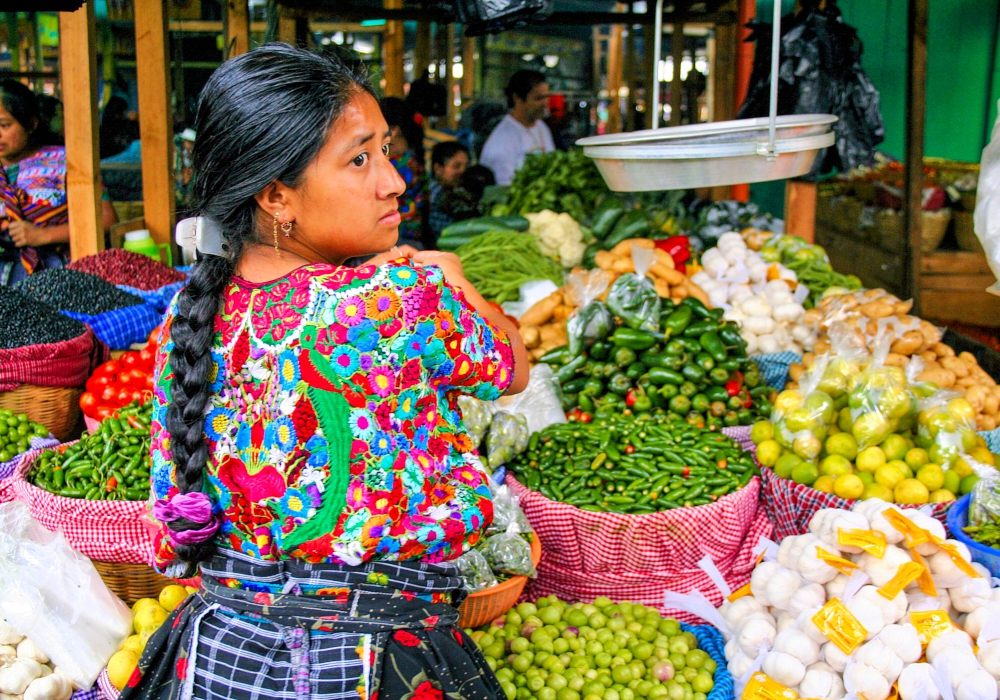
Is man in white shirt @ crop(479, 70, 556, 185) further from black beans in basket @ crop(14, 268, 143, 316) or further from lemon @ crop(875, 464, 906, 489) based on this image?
lemon @ crop(875, 464, 906, 489)

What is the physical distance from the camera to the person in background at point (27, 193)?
462 centimetres

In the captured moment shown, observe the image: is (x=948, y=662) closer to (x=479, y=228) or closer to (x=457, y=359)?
(x=457, y=359)

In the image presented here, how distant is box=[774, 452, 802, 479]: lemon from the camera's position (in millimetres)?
2979

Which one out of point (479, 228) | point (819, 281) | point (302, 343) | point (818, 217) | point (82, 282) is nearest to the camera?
point (302, 343)

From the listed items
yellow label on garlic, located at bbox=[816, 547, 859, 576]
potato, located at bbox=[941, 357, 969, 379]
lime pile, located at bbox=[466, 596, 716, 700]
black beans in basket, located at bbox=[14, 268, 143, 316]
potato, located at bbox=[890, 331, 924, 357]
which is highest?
black beans in basket, located at bbox=[14, 268, 143, 316]

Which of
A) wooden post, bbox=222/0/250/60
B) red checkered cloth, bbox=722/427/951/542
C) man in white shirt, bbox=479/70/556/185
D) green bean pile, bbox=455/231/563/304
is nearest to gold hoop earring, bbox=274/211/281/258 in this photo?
red checkered cloth, bbox=722/427/951/542

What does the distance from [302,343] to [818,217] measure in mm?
7536

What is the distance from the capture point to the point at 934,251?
5.73 m

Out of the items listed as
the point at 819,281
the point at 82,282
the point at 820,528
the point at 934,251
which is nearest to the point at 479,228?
the point at 819,281

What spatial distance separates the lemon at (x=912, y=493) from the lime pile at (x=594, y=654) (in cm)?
80

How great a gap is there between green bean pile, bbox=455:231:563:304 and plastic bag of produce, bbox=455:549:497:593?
2254 millimetres

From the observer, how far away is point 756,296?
A: 4512 mm

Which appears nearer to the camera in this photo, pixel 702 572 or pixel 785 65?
pixel 702 572

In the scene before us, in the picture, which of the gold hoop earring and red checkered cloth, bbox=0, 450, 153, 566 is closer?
the gold hoop earring
